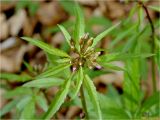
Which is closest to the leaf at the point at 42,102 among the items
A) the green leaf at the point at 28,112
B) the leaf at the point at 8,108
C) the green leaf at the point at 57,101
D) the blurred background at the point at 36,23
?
the green leaf at the point at 28,112

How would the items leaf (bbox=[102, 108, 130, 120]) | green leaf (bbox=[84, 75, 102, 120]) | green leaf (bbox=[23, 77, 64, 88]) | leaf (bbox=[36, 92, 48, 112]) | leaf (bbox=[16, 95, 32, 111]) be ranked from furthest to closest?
leaf (bbox=[16, 95, 32, 111]) → leaf (bbox=[36, 92, 48, 112]) → leaf (bbox=[102, 108, 130, 120]) → green leaf (bbox=[23, 77, 64, 88]) → green leaf (bbox=[84, 75, 102, 120])

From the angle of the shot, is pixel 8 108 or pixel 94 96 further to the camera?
pixel 8 108

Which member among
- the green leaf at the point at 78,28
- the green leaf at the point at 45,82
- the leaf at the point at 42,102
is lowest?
the leaf at the point at 42,102

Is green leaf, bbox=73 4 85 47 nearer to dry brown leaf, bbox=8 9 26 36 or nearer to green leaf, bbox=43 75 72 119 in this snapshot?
green leaf, bbox=43 75 72 119

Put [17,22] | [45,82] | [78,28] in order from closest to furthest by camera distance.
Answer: [78,28]
[45,82]
[17,22]

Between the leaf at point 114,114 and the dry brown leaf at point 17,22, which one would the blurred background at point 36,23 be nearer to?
the dry brown leaf at point 17,22

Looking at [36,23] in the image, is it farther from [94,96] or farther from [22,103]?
[94,96]

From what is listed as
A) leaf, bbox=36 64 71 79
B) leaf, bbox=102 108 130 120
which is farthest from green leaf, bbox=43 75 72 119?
leaf, bbox=102 108 130 120

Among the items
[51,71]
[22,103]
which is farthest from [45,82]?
[22,103]

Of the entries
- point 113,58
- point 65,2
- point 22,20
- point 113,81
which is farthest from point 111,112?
point 22,20

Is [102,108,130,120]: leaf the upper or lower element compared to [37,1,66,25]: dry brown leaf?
lower

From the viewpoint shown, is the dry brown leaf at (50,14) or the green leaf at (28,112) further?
the dry brown leaf at (50,14)
